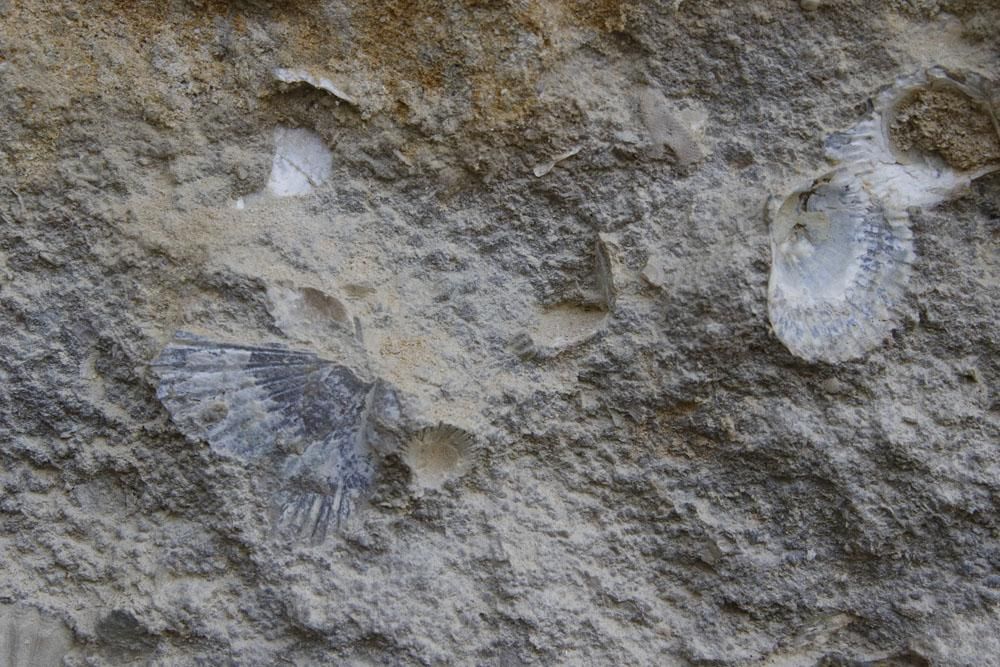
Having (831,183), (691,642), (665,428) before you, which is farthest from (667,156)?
(691,642)

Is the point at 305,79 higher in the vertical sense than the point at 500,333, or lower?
higher

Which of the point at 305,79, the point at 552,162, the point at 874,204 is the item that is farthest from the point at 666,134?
the point at 305,79

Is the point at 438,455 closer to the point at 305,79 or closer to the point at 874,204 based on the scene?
the point at 305,79

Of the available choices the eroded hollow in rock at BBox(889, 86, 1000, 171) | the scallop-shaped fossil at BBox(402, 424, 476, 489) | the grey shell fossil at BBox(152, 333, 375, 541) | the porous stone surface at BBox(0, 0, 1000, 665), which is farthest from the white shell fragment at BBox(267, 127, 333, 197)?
the eroded hollow in rock at BBox(889, 86, 1000, 171)

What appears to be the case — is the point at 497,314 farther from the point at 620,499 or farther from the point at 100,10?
the point at 100,10

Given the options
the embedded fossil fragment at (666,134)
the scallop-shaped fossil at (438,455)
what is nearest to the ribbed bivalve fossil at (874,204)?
the embedded fossil fragment at (666,134)

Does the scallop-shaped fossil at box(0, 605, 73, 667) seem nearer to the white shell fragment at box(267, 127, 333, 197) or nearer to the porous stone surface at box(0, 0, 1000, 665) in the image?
the porous stone surface at box(0, 0, 1000, 665)
